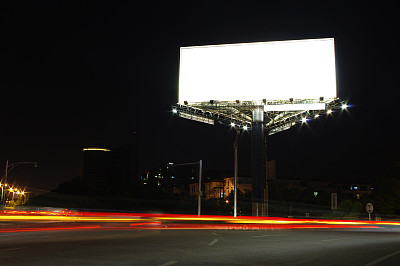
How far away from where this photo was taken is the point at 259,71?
38.2 meters

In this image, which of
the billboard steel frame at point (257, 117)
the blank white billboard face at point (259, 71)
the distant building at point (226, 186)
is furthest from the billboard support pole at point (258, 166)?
the distant building at point (226, 186)

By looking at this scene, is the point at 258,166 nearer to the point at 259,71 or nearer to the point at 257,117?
the point at 257,117

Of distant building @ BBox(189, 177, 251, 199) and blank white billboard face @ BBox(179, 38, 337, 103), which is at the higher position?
blank white billboard face @ BBox(179, 38, 337, 103)

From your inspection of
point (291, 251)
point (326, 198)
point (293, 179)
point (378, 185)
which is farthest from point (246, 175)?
point (291, 251)

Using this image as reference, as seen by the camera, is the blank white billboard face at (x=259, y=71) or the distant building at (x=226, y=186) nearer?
the blank white billboard face at (x=259, y=71)

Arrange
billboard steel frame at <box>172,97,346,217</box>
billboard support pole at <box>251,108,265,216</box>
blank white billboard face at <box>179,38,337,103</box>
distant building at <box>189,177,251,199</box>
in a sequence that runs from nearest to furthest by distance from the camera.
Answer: blank white billboard face at <box>179,38,337,103</box> < billboard support pole at <box>251,108,265,216</box> < billboard steel frame at <box>172,97,346,217</box> < distant building at <box>189,177,251,199</box>

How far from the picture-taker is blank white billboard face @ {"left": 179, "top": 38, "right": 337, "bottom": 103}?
37.0 metres

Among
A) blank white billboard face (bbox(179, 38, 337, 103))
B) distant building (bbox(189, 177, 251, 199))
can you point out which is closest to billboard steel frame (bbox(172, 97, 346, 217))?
blank white billboard face (bbox(179, 38, 337, 103))

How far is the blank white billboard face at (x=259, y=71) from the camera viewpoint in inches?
1457

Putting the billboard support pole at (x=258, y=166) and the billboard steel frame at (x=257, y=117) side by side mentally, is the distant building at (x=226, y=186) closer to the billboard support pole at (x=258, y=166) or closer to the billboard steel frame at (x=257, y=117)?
the billboard steel frame at (x=257, y=117)

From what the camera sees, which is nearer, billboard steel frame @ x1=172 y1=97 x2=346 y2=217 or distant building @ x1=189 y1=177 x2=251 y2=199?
billboard steel frame @ x1=172 y1=97 x2=346 y2=217

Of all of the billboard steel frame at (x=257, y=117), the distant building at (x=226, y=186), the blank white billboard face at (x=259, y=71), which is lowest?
the distant building at (x=226, y=186)

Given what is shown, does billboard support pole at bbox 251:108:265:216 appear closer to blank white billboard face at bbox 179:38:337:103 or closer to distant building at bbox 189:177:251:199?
blank white billboard face at bbox 179:38:337:103

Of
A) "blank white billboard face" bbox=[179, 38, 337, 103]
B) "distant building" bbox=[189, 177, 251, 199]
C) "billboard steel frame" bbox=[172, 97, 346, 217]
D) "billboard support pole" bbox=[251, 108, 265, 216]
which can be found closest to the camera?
"blank white billboard face" bbox=[179, 38, 337, 103]
